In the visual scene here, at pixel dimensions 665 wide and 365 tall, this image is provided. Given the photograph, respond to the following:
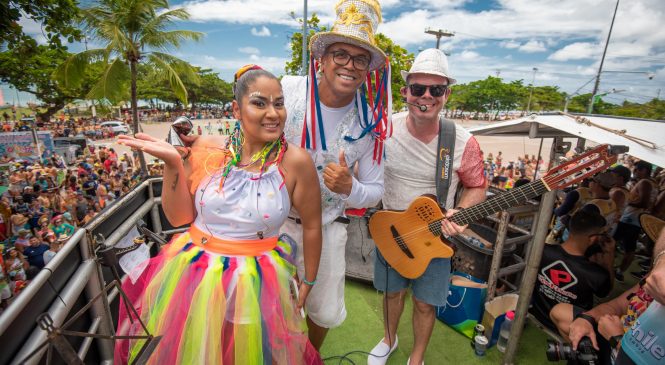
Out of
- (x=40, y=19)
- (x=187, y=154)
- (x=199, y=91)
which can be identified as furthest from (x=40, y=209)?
(x=199, y=91)

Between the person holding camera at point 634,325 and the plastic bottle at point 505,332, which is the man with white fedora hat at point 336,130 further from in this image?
the plastic bottle at point 505,332

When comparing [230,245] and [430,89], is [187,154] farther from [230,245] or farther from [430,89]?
[430,89]

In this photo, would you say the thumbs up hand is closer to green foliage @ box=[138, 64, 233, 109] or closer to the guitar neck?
the guitar neck

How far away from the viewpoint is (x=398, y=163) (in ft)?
8.32

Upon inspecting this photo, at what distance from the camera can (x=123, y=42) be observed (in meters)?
11.4

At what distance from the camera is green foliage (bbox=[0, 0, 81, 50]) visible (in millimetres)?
3865

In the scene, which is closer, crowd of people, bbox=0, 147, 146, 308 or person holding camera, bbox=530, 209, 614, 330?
person holding camera, bbox=530, 209, 614, 330

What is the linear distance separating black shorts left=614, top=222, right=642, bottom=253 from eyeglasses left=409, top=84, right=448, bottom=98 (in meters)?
5.24

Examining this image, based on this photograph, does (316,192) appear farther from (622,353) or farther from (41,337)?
(622,353)

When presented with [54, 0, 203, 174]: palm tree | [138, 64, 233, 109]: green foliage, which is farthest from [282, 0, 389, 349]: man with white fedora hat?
[138, 64, 233, 109]: green foliage

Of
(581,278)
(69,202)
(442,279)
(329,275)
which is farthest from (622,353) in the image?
(69,202)

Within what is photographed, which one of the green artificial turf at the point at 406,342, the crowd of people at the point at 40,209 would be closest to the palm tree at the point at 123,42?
the crowd of people at the point at 40,209

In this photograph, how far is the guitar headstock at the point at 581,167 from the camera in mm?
2055

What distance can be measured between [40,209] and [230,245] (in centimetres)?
902
